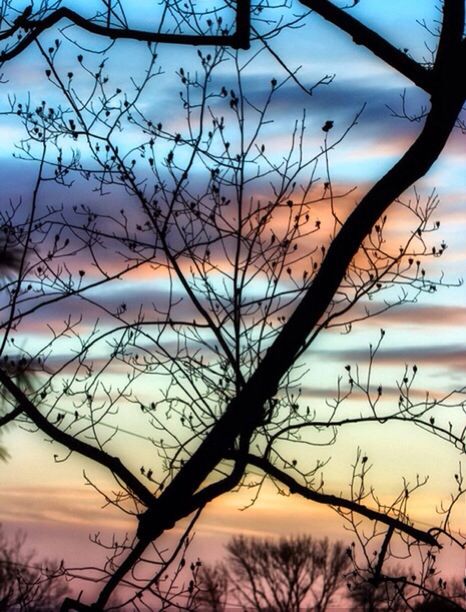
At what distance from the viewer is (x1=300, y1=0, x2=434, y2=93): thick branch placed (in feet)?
14.7

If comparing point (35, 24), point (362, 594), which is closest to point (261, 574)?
point (362, 594)

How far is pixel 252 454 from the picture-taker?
4.93m

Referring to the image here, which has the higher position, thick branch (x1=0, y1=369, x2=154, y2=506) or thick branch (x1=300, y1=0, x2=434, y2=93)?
thick branch (x1=300, y1=0, x2=434, y2=93)

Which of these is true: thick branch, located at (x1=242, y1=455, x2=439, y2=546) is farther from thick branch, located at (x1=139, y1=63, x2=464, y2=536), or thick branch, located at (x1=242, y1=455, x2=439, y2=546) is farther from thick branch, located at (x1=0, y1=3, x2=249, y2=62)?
thick branch, located at (x1=0, y1=3, x2=249, y2=62)

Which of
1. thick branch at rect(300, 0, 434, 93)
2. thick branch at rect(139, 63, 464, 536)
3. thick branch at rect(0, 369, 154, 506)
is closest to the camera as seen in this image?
thick branch at rect(139, 63, 464, 536)

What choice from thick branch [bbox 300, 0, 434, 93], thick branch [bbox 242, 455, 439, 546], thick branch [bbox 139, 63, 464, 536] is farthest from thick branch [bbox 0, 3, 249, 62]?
thick branch [bbox 242, 455, 439, 546]

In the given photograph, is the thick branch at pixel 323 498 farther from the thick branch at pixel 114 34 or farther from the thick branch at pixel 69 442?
the thick branch at pixel 114 34

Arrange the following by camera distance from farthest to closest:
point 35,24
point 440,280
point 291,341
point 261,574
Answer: point 261,574 < point 440,280 < point 35,24 < point 291,341

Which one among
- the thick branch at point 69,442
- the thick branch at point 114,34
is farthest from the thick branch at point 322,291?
the thick branch at point 114,34

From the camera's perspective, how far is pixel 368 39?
4508mm

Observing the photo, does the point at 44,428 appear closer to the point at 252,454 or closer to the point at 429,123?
the point at 252,454

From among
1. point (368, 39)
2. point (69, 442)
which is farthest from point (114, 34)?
point (69, 442)

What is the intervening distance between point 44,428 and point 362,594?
2.75m

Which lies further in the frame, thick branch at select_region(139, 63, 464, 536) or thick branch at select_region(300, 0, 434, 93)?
thick branch at select_region(300, 0, 434, 93)
